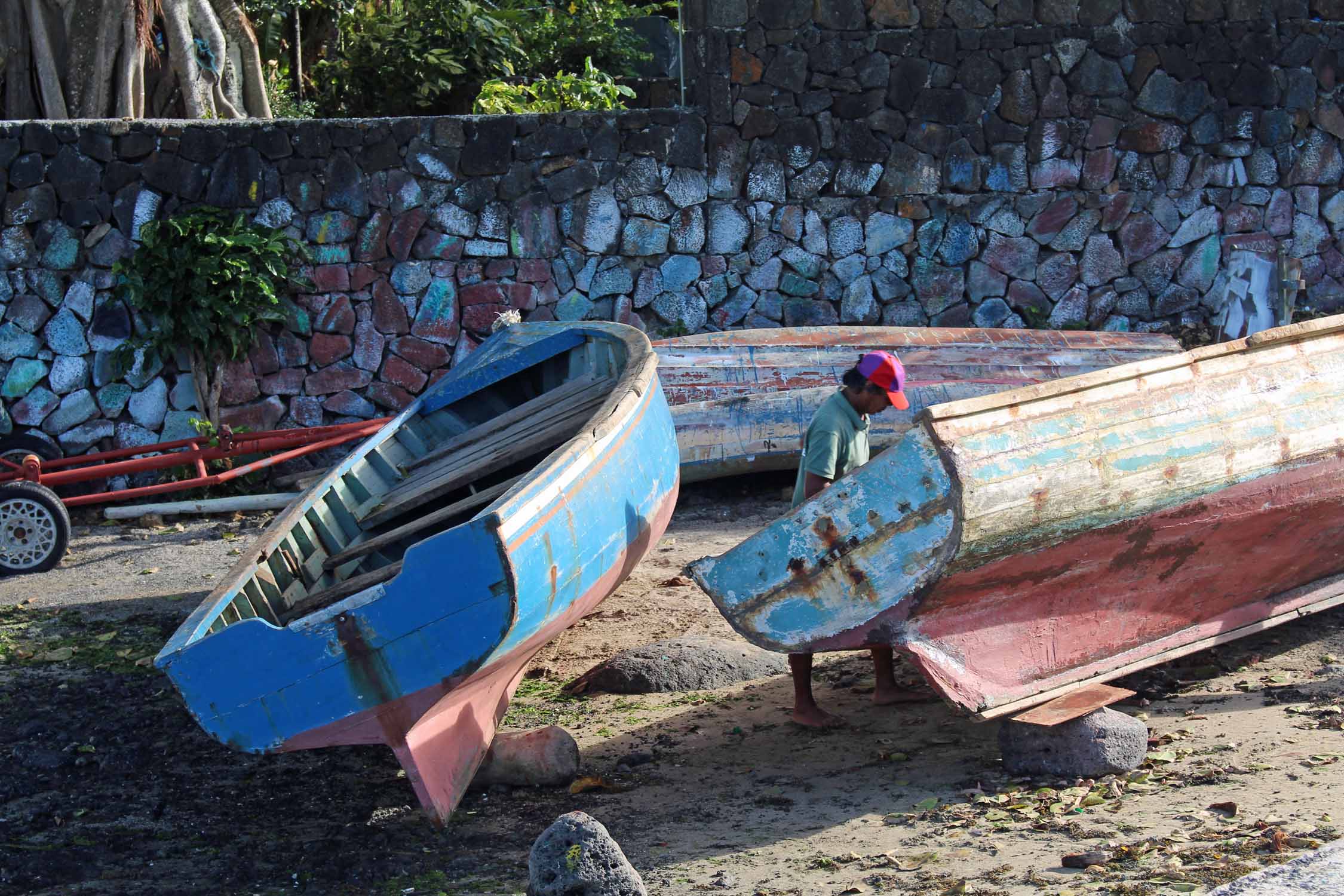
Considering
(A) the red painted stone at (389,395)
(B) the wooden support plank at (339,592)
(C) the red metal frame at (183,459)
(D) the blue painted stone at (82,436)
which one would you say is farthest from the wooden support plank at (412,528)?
(D) the blue painted stone at (82,436)

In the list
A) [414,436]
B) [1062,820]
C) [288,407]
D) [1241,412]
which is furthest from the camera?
[288,407]

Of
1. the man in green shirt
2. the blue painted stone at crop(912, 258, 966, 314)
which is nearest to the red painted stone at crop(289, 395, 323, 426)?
the blue painted stone at crop(912, 258, 966, 314)

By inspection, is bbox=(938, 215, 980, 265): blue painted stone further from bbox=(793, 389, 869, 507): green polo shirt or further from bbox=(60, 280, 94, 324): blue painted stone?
bbox=(60, 280, 94, 324): blue painted stone

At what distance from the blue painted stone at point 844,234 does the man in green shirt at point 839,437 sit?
17.5ft

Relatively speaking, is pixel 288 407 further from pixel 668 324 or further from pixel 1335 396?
pixel 1335 396

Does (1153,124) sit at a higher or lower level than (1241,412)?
higher

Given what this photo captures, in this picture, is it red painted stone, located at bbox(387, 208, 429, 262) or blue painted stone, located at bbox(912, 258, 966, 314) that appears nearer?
red painted stone, located at bbox(387, 208, 429, 262)

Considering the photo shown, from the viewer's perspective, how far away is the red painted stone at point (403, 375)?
1009 centimetres

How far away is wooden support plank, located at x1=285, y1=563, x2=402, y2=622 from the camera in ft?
16.7

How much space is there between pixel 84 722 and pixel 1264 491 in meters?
5.05

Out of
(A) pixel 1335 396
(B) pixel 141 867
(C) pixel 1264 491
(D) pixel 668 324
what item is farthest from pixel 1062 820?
(D) pixel 668 324

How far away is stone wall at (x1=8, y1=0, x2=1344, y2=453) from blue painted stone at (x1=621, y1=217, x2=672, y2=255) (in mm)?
14

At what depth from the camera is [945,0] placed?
33.8 ft

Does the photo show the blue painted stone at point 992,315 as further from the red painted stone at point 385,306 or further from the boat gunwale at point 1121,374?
the boat gunwale at point 1121,374
